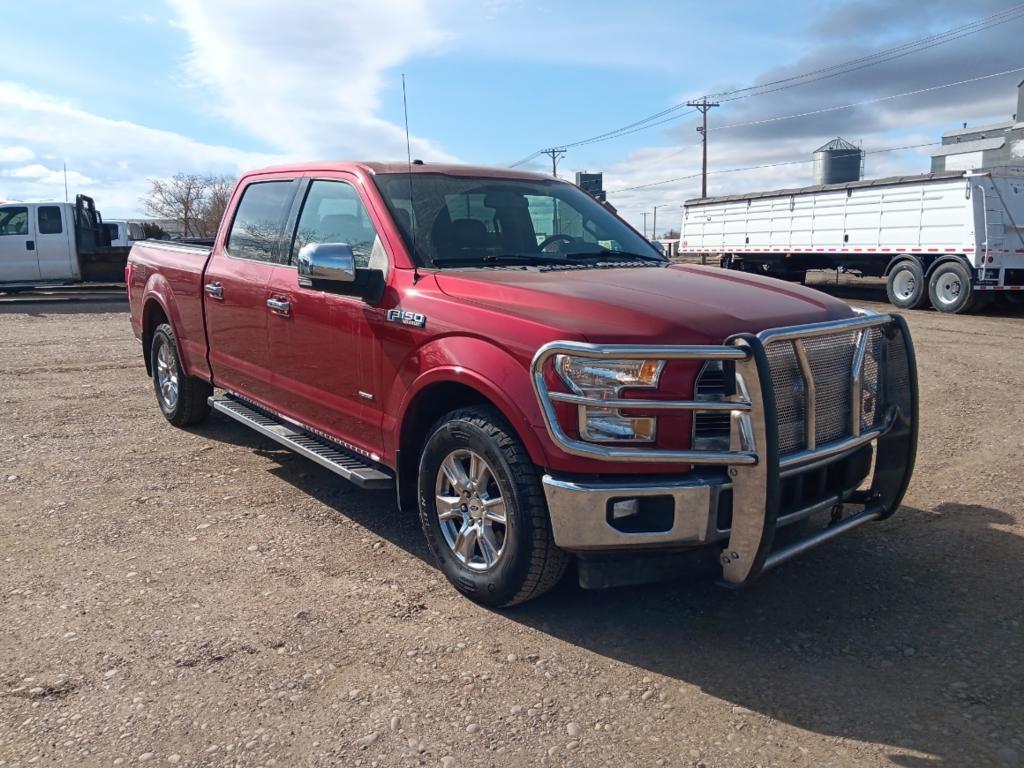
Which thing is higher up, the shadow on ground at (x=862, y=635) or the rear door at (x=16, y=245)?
the rear door at (x=16, y=245)

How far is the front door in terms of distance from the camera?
169 inches

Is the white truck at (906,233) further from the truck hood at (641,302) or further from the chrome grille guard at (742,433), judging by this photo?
the chrome grille guard at (742,433)

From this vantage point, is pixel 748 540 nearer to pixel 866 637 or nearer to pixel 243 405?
pixel 866 637

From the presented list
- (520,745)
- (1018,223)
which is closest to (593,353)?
(520,745)

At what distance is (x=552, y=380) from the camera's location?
3.22m

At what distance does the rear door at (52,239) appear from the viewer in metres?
18.5

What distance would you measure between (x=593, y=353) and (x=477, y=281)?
Answer: 3.00ft

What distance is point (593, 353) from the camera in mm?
3100

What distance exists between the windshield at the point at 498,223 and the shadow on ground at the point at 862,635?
5.18 feet

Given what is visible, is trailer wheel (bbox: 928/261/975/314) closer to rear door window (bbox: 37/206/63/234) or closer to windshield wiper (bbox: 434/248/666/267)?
windshield wiper (bbox: 434/248/666/267)

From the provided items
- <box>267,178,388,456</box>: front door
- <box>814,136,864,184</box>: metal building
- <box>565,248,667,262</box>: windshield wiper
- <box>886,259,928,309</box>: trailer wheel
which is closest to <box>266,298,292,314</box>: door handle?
<box>267,178,388,456</box>: front door

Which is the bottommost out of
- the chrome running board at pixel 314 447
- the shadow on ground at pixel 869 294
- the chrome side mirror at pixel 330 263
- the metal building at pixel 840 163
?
the shadow on ground at pixel 869 294

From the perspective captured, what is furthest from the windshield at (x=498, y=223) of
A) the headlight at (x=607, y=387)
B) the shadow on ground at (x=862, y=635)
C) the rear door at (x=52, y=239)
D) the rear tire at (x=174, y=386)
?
the rear door at (x=52, y=239)

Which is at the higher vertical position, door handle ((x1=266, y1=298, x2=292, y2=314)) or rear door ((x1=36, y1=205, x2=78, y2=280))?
rear door ((x1=36, y1=205, x2=78, y2=280))
